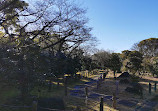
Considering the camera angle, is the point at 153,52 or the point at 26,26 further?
the point at 153,52

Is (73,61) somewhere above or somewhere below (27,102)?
above

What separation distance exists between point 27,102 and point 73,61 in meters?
8.91

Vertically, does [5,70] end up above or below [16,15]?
below

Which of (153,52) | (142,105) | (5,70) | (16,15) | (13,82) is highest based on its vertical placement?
(16,15)

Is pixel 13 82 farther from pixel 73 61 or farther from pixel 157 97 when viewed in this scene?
pixel 157 97

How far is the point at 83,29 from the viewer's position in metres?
15.6

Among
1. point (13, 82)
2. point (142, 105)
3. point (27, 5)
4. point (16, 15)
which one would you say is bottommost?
point (142, 105)

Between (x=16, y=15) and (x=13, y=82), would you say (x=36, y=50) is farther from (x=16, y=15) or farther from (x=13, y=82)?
(x=16, y=15)

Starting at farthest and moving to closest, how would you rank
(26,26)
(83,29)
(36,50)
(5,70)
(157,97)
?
(83,29)
(26,26)
(157,97)
(36,50)
(5,70)

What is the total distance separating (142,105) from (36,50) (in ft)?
25.5

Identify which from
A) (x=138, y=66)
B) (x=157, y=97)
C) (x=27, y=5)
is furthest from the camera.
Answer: (x=138, y=66)

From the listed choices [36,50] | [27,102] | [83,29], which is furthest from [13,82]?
[83,29]

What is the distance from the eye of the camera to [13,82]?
22.8 feet

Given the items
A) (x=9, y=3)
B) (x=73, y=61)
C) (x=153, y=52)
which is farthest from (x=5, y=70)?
(x=153, y=52)
